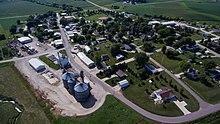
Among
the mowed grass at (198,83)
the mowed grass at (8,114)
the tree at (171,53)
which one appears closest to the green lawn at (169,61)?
the mowed grass at (198,83)

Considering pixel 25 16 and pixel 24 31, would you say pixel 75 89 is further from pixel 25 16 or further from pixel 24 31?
pixel 25 16

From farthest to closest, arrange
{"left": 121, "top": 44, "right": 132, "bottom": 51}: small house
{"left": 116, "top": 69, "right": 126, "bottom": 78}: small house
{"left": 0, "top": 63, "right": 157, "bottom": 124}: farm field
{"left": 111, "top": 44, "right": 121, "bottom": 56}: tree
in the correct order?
{"left": 121, "top": 44, "right": 132, "bottom": 51}: small house → {"left": 111, "top": 44, "right": 121, "bottom": 56}: tree → {"left": 116, "top": 69, "right": 126, "bottom": 78}: small house → {"left": 0, "top": 63, "right": 157, "bottom": 124}: farm field

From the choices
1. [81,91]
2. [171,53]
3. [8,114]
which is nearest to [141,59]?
[171,53]

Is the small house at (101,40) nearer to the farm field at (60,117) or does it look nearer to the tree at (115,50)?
the tree at (115,50)

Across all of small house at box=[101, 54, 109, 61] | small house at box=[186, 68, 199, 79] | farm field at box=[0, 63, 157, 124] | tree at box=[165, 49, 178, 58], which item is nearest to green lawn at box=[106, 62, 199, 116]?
farm field at box=[0, 63, 157, 124]

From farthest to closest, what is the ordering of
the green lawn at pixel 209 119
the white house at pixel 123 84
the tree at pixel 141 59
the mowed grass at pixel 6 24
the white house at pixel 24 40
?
the mowed grass at pixel 6 24, the white house at pixel 24 40, the tree at pixel 141 59, the white house at pixel 123 84, the green lawn at pixel 209 119

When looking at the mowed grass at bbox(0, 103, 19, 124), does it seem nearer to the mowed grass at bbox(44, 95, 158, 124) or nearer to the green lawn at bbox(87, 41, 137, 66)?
the mowed grass at bbox(44, 95, 158, 124)

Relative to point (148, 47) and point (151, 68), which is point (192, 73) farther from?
point (148, 47)
